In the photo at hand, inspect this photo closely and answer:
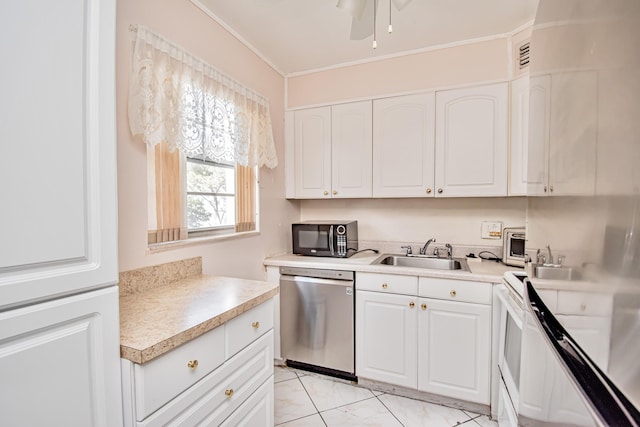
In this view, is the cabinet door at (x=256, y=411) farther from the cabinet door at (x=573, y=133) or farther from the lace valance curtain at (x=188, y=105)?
the cabinet door at (x=573, y=133)

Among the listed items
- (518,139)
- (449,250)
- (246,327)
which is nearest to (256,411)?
Result: (246,327)

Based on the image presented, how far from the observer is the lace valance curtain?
1341 millimetres

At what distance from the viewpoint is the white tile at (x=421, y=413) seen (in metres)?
1.78

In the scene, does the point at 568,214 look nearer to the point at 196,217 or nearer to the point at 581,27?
the point at 581,27

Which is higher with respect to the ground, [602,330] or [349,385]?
[602,330]

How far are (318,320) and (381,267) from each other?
0.64m

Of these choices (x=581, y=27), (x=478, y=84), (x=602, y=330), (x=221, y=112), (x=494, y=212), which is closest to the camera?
(x=602, y=330)

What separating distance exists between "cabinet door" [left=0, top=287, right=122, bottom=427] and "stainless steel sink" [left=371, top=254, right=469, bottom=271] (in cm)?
170

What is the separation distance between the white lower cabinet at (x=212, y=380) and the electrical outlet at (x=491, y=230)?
182 cm

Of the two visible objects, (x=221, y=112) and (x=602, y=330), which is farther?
(x=221, y=112)

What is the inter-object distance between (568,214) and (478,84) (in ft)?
6.27

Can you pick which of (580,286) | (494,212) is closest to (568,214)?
(580,286)

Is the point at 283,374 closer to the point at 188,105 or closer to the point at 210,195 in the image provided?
the point at 210,195

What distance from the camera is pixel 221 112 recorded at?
180 cm
